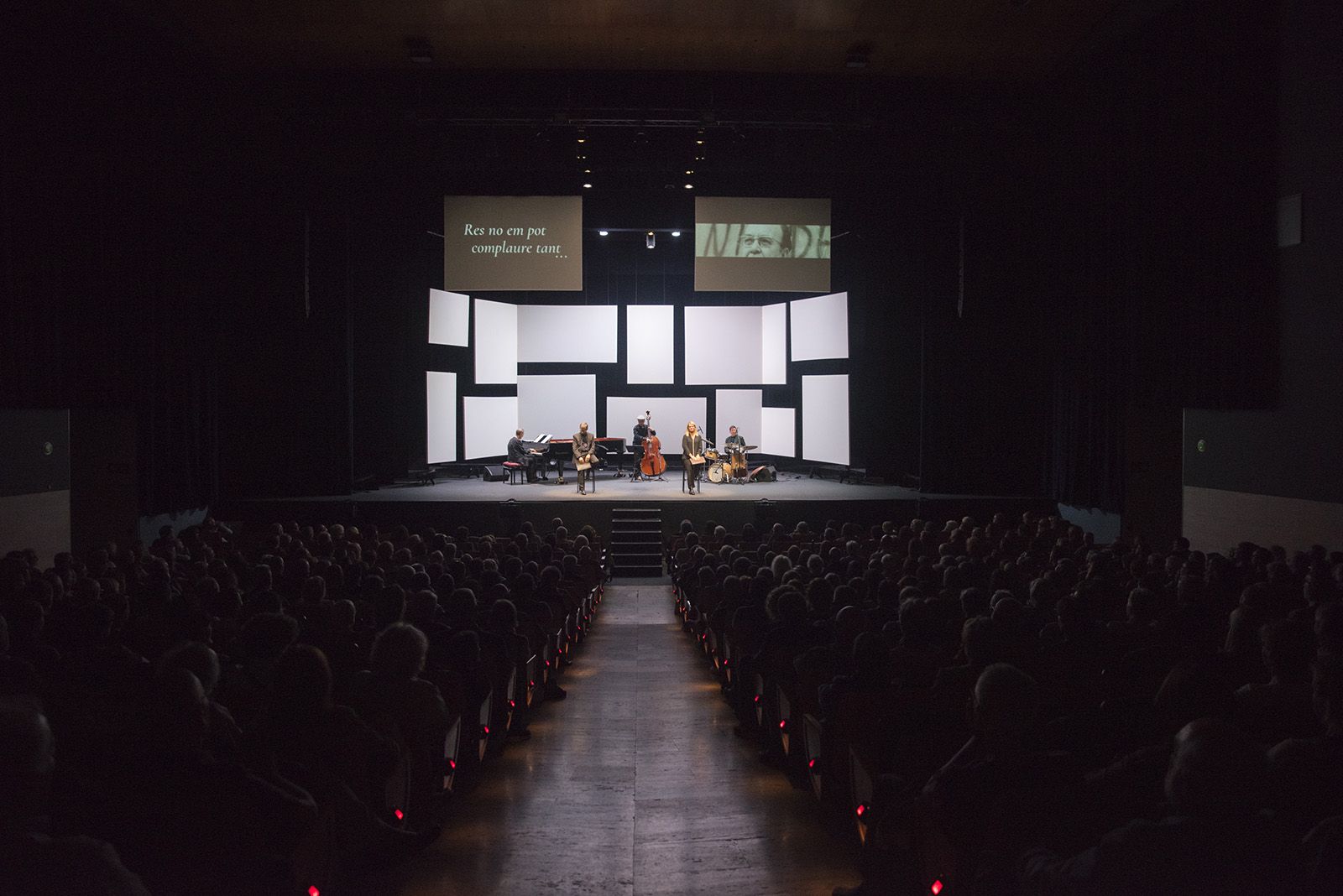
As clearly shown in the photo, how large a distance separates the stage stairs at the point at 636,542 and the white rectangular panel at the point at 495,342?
5475 mm

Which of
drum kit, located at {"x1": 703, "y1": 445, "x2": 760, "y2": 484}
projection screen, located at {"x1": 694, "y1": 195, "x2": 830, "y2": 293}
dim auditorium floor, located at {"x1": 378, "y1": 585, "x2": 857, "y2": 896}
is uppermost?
projection screen, located at {"x1": 694, "y1": 195, "x2": 830, "y2": 293}

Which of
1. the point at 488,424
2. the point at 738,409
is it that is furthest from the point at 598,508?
the point at 738,409

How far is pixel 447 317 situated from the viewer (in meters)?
16.5

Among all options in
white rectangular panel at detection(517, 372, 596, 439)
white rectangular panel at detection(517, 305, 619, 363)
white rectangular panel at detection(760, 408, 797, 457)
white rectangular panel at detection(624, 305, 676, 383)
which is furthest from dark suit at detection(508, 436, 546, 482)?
white rectangular panel at detection(760, 408, 797, 457)

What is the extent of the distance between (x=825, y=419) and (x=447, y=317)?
706 centimetres

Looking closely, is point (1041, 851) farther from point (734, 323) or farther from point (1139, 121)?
point (734, 323)

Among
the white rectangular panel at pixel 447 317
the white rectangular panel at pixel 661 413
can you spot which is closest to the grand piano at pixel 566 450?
the white rectangular panel at pixel 661 413

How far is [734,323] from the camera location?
18484 millimetres

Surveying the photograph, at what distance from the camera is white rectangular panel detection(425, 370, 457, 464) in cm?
1605

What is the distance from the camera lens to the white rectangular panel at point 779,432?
703 inches

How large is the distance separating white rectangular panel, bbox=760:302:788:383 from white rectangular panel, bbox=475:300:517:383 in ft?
16.2

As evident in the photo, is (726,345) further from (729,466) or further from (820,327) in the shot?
(729,466)

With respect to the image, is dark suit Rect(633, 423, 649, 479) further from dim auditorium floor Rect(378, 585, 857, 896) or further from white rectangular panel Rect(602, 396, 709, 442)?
dim auditorium floor Rect(378, 585, 857, 896)

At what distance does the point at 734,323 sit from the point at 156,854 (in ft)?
54.6
